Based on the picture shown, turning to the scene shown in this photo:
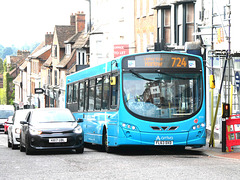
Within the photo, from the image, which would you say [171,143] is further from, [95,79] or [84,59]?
[84,59]

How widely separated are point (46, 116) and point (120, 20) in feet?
96.7

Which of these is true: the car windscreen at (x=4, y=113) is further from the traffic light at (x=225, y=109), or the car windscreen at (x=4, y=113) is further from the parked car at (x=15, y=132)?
the traffic light at (x=225, y=109)

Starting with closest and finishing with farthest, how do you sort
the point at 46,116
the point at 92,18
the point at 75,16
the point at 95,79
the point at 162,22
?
the point at 46,116 < the point at 95,79 < the point at 162,22 < the point at 92,18 < the point at 75,16

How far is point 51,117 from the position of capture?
62.9 feet

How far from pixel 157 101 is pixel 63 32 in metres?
58.6

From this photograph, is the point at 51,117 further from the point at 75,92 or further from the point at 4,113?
the point at 4,113

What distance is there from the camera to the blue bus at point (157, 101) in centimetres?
1712

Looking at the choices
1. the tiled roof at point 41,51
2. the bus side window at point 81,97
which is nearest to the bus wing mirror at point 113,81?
the bus side window at point 81,97

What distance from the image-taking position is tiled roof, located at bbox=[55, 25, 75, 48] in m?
73.9

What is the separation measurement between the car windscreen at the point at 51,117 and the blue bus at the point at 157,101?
1.68 meters

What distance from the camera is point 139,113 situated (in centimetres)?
1716

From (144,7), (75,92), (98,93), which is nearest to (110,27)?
(144,7)

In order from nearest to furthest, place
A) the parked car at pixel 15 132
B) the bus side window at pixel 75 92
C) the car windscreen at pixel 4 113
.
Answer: the parked car at pixel 15 132 < the bus side window at pixel 75 92 < the car windscreen at pixel 4 113

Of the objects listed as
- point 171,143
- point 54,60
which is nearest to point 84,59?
point 54,60
